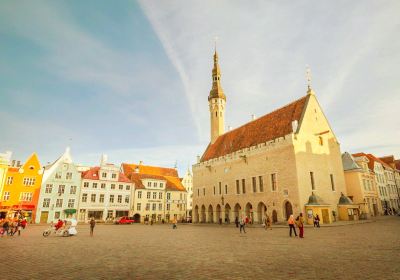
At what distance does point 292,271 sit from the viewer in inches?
288

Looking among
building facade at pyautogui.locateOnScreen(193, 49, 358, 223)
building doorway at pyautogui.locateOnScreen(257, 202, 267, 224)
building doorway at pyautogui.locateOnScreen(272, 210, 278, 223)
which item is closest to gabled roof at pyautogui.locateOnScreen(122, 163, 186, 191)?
building facade at pyautogui.locateOnScreen(193, 49, 358, 223)

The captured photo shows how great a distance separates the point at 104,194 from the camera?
49.3 m

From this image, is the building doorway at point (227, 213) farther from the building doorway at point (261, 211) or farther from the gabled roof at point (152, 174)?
the gabled roof at point (152, 174)

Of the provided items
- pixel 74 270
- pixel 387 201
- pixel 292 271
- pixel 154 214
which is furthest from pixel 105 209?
pixel 387 201

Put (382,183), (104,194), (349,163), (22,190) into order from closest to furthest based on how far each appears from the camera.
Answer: (22,190), (349,163), (104,194), (382,183)

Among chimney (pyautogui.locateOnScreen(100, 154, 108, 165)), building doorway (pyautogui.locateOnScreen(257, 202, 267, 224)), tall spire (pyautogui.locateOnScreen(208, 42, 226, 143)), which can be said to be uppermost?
tall spire (pyautogui.locateOnScreen(208, 42, 226, 143))

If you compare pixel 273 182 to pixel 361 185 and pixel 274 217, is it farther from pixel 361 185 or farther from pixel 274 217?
pixel 361 185

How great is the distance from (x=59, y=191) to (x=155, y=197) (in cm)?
1921

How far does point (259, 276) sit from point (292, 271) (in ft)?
4.02

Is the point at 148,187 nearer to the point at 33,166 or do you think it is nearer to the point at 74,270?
the point at 33,166

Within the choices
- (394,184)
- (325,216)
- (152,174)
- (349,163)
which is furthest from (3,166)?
(394,184)

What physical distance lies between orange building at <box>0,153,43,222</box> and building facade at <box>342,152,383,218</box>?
55.3 metres

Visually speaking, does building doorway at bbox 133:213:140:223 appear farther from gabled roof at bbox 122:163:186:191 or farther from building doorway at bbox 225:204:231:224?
building doorway at bbox 225:204:231:224

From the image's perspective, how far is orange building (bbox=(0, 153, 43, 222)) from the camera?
40.8 m
